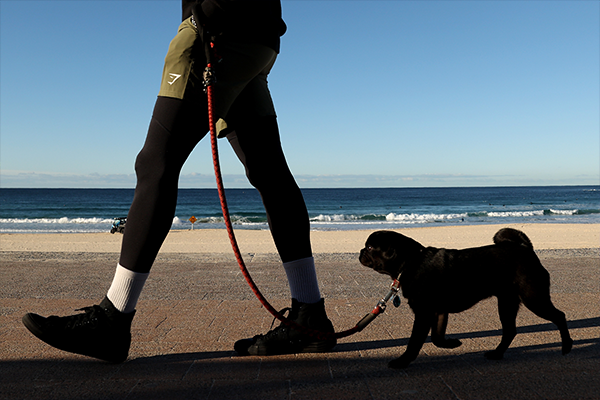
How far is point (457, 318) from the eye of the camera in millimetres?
3164

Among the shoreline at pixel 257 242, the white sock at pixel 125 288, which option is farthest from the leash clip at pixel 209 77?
the shoreline at pixel 257 242

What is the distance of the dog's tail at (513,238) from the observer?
2430 millimetres

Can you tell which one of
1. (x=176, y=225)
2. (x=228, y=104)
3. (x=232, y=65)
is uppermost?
(x=232, y=65)

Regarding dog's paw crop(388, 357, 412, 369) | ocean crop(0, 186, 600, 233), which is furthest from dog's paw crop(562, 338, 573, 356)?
ocean crop(0, 186, 600, 233)

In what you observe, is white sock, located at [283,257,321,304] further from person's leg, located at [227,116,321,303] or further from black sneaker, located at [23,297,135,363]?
black sneaker, located at [23,297,135,363]

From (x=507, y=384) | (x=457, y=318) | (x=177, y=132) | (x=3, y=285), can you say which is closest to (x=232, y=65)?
(x=177, y=132)

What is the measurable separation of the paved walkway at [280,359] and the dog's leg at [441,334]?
1.2 inches

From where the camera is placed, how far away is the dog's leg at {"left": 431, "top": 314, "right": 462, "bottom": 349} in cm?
236

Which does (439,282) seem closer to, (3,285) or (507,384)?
(507,384)

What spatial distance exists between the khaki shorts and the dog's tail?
1.53 meters

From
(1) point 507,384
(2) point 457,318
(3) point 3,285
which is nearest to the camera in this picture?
(1) point 507,384

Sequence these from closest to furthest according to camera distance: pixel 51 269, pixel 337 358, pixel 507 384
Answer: pixel 507 384 → pixel 337 358 → pixel 51 269

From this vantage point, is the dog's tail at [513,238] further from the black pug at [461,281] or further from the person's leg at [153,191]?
the person's leg at [153,191]

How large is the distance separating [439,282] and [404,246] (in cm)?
24
